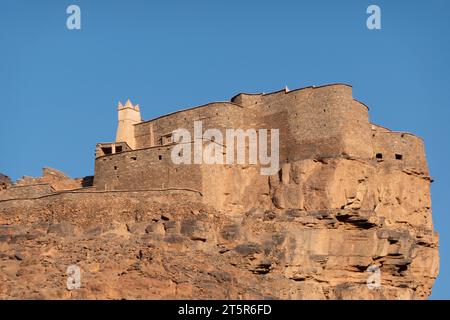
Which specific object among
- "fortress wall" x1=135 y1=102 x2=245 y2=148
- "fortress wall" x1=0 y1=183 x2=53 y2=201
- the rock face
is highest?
"fortress wall" x1=135 y1=102 x2=245 y2=148

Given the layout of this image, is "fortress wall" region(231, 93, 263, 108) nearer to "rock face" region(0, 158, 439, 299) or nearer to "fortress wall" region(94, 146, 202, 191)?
"rock face" region(0, 158, 439, 299)

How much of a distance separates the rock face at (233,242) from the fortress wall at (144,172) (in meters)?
1.43

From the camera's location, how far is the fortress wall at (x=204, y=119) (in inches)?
2493

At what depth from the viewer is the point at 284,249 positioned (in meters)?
58.4

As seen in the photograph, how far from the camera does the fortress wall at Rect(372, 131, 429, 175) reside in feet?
213

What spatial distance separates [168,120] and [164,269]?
1380cm

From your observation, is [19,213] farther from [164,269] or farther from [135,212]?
[164,269]

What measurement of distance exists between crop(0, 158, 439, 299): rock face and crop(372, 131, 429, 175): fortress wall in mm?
735

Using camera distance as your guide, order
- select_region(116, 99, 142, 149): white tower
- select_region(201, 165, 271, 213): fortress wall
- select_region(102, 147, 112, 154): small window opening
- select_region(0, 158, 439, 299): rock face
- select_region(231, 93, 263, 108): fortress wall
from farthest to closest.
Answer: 1. select_region(116, 99, 142, 149): white tower
2. select_region(102, 147, 112, 154): small window opening
3. select_region(231, 93, 263, 108): fortress wall
4. select_region(201, 165, 271, 213): fortress wall
5. select_region(0, 158, 439, 299): rock face

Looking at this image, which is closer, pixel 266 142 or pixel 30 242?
pixel 30 242

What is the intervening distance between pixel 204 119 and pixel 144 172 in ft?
14.4

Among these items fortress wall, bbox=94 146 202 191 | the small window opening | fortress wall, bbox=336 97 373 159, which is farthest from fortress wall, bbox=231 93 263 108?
the small window opening
